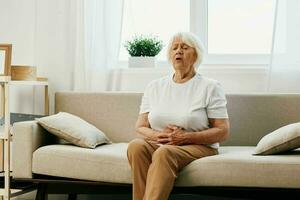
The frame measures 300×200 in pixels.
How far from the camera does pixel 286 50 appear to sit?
11.0 ft

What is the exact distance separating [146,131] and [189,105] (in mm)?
286

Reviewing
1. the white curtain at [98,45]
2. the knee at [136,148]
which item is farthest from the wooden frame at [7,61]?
the knee at [136,148]

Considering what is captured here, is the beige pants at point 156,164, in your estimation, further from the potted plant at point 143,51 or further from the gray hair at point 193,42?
the potted plant at point 143,51

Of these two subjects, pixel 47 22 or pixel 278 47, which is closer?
pixel 278 47

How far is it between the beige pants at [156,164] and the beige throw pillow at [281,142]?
11.5 inches

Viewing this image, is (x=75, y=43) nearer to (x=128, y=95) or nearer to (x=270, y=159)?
(x=128, y=95)

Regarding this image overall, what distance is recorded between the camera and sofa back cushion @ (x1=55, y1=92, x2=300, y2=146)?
315 centimetres

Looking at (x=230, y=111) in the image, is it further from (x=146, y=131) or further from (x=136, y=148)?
(x=136, y=148)

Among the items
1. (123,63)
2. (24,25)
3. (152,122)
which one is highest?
(24,25)

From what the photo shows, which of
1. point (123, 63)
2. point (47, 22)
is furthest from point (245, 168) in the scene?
point (47, 22)

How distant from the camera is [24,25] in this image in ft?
12.8

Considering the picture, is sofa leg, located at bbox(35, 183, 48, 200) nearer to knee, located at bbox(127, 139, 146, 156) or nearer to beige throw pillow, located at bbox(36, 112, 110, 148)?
beige throw pillow, located at bbox(36, 112, 110, 148)

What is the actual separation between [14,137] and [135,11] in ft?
4.65

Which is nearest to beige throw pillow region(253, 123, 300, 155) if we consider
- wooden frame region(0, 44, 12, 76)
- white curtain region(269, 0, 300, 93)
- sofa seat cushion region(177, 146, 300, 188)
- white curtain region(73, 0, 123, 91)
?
sofa seat cushion region(177, 146, 300, 188)
